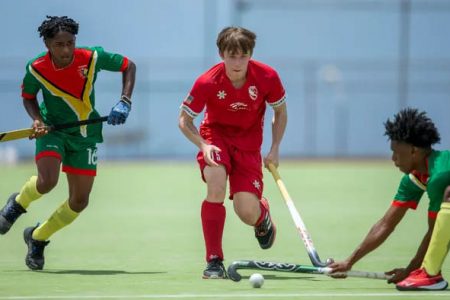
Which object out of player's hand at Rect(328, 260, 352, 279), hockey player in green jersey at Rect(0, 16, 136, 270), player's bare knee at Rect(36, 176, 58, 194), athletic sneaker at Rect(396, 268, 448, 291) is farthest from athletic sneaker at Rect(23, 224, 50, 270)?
athletic sneaker at Rect(396, 268, 448, 291)

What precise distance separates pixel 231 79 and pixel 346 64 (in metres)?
24.4

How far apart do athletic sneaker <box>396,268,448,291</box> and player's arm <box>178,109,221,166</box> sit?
1.72m

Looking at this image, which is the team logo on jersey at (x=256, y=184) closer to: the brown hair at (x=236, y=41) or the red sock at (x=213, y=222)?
the red sock at (x=213, y=222)

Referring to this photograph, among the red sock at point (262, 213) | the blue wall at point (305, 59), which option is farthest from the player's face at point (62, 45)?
the blue wall at point (305, 59)

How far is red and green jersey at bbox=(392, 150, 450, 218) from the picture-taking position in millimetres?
6469

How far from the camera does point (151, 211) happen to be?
14.0 meters

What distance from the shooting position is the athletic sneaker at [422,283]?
6.54 meters

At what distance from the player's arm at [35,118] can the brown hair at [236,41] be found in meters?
1.51

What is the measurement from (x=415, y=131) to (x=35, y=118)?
3049 millimetres

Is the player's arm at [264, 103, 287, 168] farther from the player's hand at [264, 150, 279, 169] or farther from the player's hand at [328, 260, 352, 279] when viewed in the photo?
the player's hand at [328, 260, 352, 279]

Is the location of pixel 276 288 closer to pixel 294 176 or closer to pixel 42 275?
pixel 42 275

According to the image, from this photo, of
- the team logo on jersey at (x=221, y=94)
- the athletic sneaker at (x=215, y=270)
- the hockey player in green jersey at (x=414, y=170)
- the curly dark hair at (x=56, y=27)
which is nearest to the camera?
the hockey player in green jersey at (x=414, y=170)

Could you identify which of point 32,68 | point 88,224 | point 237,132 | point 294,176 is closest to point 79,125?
point 32,68

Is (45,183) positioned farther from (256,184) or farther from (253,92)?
(253,92)
